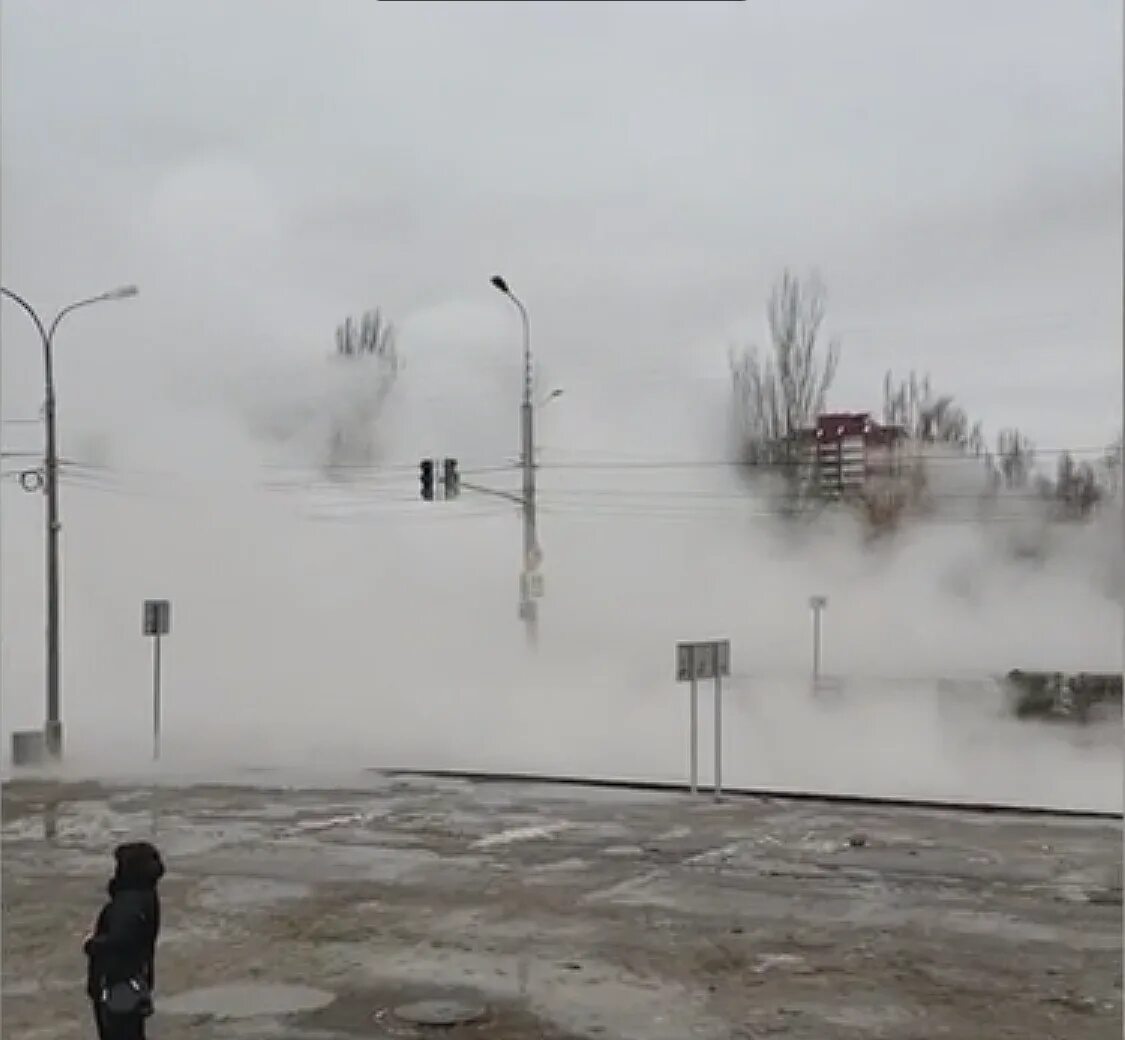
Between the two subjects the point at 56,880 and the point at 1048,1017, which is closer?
the point at 1048,1017

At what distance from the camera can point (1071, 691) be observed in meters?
13.7

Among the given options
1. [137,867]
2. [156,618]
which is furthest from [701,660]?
[137,867]

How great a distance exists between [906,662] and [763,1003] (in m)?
10.3

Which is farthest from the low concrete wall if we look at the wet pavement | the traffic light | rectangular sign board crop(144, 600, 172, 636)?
rectangular sign board crop(144, 600, 172, 636)

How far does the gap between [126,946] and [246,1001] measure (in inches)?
67.1

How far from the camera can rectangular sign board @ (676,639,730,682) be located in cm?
1136

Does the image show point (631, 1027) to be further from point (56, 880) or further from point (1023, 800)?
point (1023, 800)

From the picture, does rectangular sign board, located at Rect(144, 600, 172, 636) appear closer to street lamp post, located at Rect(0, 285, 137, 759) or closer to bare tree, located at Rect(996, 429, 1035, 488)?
street lamp post, located at Rect(0, 285, 137, 759)

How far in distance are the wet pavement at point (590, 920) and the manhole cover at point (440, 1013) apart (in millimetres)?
21

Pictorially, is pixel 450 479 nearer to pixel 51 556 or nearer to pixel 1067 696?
pixel 51 556

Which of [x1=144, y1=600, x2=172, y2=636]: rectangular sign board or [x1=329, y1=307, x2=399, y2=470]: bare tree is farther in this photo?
[x1=329, y1=307, x2=399, y2=470]: bare tree

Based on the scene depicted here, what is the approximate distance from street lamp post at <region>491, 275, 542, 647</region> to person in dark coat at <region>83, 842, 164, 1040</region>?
42.3 ft

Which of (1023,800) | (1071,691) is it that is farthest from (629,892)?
(1071,691)

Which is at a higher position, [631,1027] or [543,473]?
[543,473]
